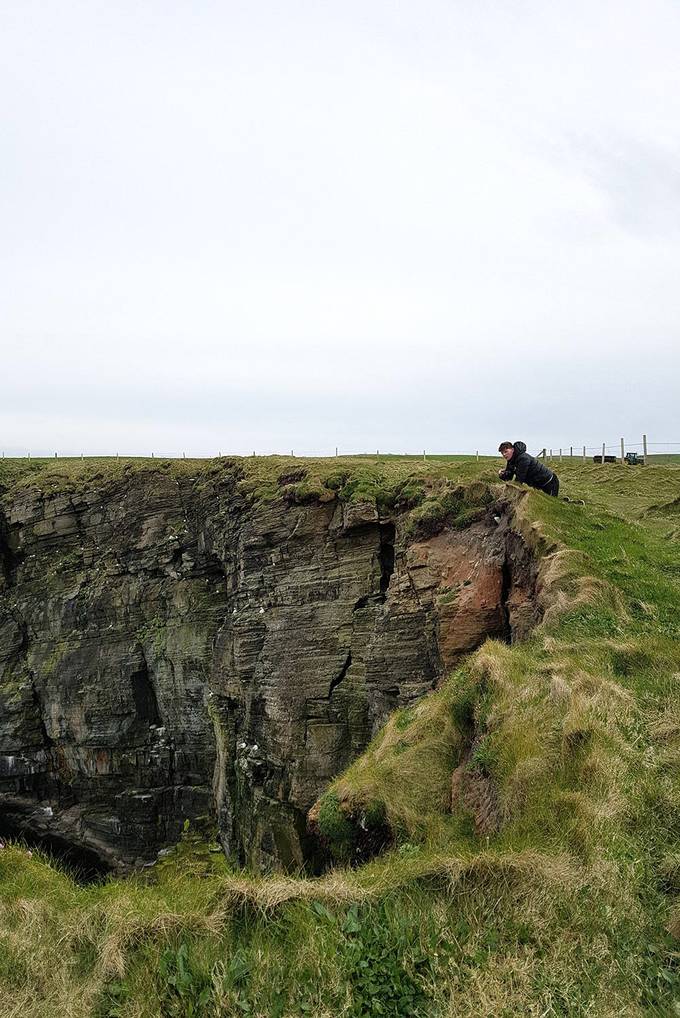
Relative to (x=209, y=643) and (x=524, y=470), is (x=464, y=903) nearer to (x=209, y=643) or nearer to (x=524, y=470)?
(x=524, y=470)

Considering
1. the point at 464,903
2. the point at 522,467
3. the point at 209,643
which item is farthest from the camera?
the point at 209,643

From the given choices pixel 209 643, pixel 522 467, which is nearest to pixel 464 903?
pixel 522 467

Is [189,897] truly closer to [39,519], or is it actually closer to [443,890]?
[443,890]

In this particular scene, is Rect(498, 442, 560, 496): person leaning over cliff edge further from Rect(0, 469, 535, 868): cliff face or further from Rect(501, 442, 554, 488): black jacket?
Rect(0, 469, 535, 868): cliff face

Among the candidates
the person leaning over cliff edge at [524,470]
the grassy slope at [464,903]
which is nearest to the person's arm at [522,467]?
the person leaning over cliff edge at [524,470]

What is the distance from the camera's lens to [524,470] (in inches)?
746

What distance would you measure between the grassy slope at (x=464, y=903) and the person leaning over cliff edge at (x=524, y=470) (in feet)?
26.3

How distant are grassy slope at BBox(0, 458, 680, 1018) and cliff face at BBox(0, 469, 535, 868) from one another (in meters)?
6.45

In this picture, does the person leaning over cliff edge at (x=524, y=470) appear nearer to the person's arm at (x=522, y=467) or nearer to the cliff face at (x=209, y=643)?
the person's arm at (x=522, y=467)

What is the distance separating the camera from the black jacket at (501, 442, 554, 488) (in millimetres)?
18641

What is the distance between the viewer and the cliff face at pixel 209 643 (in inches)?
861

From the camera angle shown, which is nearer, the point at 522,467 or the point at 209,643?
the point at 522,467

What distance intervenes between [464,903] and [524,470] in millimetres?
13686

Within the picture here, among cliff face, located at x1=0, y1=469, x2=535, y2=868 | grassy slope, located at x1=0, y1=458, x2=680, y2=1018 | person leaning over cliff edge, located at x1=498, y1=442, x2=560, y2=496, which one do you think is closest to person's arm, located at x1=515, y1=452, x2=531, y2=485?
person leaning over cliff edge, located at x1=498, y1=442, x2=560, y2=496
